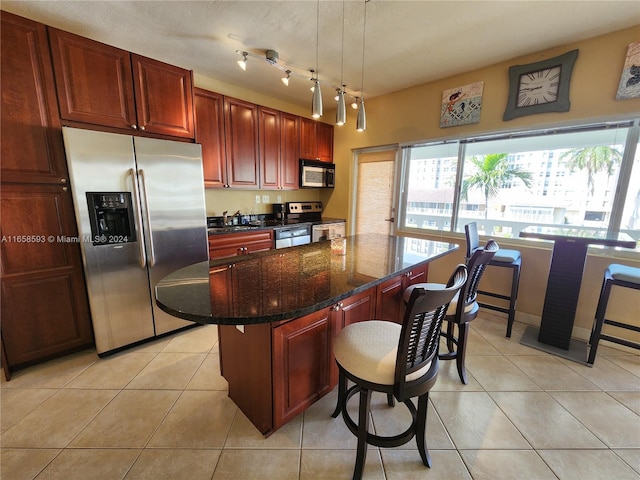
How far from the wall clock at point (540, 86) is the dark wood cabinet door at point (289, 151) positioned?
256 cm

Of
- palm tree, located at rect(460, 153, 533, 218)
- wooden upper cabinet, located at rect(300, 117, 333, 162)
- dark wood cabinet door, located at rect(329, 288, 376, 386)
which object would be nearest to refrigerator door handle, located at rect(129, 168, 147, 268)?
dark wood cabinet door, located at rect(329, 288, 376, 386)

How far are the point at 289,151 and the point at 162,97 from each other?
5.63 feet

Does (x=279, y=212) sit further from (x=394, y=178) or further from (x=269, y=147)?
(x=394, y=178)

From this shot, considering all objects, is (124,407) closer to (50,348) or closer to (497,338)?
(50,348)

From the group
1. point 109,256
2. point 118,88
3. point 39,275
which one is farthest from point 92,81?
point 39,275

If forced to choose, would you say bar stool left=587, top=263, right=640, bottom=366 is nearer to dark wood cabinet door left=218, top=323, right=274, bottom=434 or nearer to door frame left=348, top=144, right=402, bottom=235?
door frame left=348, top=144, right=402, bottom=235

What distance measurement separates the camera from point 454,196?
324 centimetres

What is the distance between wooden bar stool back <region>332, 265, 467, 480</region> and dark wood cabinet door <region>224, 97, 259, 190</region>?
2551 millimetres

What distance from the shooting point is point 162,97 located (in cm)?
233

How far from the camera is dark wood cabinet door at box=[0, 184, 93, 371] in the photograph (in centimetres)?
184

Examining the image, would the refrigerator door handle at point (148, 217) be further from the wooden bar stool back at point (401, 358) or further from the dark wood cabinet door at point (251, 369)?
the wooden bar stool back at point (401, 358)

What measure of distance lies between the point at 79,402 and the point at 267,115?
335 cm

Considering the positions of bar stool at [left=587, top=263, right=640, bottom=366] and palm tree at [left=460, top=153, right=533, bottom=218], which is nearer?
bar stool at [left=587, top=263, right=640, bottom=366]

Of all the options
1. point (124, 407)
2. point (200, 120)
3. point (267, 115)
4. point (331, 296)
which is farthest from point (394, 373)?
point (267, 115)
